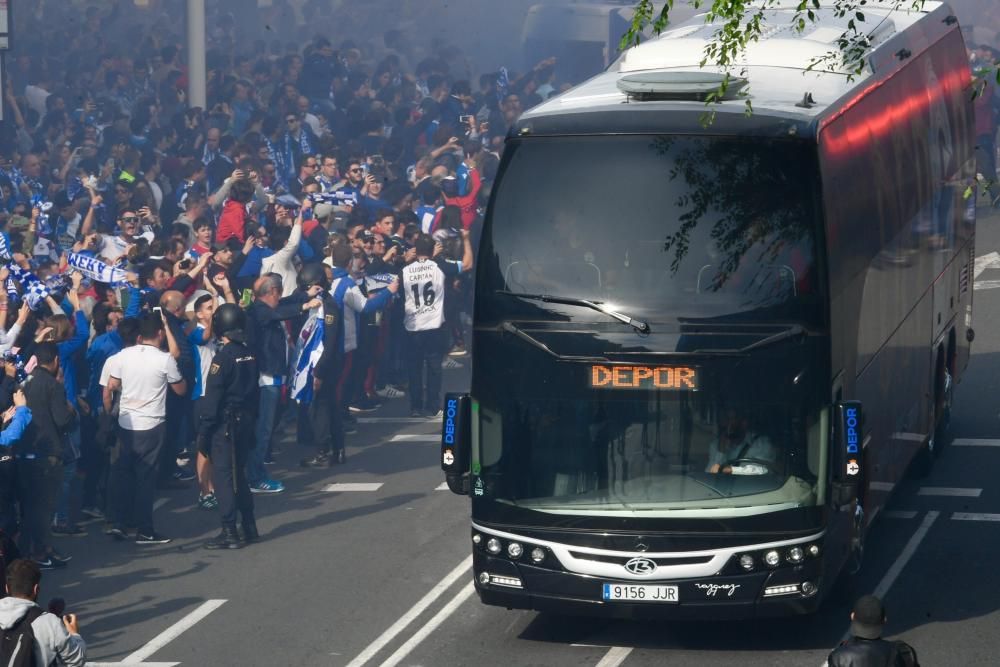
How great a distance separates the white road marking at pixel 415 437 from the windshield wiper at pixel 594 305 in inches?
324

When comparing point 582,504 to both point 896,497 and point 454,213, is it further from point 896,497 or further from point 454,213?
point 454,213

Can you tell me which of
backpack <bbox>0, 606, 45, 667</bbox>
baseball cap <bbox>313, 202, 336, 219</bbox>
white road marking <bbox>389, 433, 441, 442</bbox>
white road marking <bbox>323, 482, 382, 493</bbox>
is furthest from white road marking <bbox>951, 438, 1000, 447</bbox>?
backpack <bbox>0, 606, 45, 667</bbox>

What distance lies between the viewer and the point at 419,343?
20688 millimetres

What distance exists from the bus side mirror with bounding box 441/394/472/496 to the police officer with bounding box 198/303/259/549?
→ 13.3 feet

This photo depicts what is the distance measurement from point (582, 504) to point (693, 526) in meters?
0.72

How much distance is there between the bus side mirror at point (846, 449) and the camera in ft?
37.4

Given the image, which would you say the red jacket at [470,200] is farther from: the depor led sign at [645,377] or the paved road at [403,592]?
the depor led sign at [645,377]

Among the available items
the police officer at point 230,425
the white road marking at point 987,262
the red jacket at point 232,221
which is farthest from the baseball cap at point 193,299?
→ the white road marking at point 987,262

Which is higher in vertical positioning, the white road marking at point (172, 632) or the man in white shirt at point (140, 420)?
the man in white shirt at point (140, 420)

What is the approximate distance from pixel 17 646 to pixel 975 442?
12.2 metres

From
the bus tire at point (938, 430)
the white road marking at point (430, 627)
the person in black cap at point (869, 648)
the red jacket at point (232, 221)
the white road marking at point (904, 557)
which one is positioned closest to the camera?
the person in black cap at point (869, 648)

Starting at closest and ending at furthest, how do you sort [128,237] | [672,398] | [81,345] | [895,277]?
[672,398] → [895,277] → [81,345] → [128,237]

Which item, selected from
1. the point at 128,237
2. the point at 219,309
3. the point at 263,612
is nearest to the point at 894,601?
the point at 263,612

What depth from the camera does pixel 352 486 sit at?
1794 cm
